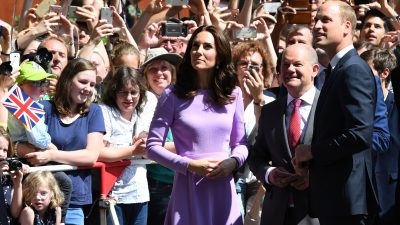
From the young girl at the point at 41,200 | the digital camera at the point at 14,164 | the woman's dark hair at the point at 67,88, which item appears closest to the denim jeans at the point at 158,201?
the woman's dark hair at the point at 67,88

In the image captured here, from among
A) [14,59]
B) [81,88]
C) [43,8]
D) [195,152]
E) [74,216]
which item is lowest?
[74,216]

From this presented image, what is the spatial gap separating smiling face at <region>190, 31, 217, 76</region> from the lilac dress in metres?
0.22

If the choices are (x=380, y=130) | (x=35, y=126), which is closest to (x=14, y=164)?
(x=35, y=126)

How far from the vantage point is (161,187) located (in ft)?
29.6

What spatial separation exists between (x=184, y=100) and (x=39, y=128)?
3.60 feet

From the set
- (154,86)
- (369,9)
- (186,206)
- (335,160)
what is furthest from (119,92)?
(369,9)

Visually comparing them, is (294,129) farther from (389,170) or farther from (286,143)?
(389,170)

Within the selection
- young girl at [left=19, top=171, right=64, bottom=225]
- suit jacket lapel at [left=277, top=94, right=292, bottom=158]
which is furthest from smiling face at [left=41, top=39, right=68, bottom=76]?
suit jacket lapel at [left=277, top=94, right=292, bottom=158]

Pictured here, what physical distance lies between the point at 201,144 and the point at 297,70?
34.2 inches

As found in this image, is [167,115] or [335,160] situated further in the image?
[167,115]

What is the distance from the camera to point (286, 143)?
7.48 metres

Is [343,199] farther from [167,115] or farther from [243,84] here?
[243,84]

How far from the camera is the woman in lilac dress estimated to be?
755 cm

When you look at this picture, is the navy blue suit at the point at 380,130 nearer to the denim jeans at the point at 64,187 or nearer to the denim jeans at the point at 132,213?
the denim jeans at the point at 132,213
